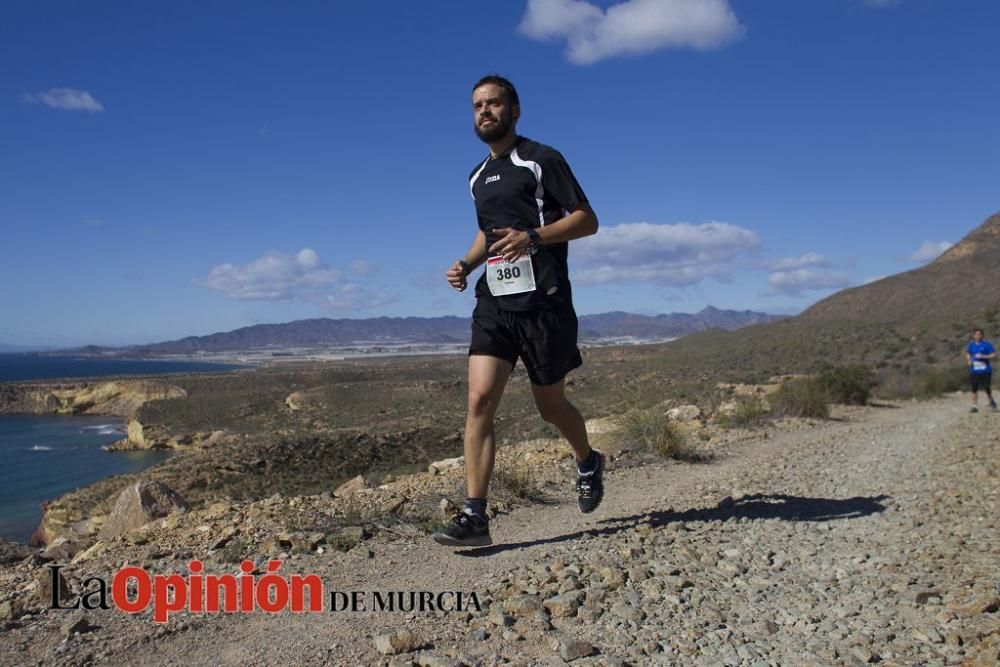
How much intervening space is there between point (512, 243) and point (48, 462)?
40.3m

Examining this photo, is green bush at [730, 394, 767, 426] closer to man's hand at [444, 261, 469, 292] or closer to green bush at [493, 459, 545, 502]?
green bush at [493, 459, 545, 502]

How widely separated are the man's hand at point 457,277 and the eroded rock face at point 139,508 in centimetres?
416

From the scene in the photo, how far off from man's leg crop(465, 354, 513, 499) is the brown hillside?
49568 millimetres

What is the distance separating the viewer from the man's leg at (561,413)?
385 cm

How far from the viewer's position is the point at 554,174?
3.68 meters

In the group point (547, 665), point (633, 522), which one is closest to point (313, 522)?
point (633, 522)

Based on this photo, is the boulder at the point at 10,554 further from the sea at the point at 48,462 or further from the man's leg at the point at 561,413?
the sea at the point at 48,462

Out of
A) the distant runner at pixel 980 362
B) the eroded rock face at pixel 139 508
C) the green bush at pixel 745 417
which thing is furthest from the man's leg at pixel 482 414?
the distant runner at pixel 980 362

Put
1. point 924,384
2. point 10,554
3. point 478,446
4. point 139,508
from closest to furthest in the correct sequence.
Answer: point 478,446 → point 10,554 → point 139,508 → point 924,384

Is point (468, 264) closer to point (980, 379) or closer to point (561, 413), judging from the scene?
point (561, 413)

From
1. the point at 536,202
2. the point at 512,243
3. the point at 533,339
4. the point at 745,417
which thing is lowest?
the point at 745,417

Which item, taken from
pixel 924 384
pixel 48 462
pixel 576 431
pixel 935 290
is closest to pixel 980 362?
pixel 924 384

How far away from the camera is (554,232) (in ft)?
11.8

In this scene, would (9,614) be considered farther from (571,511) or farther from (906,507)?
(906,507)
